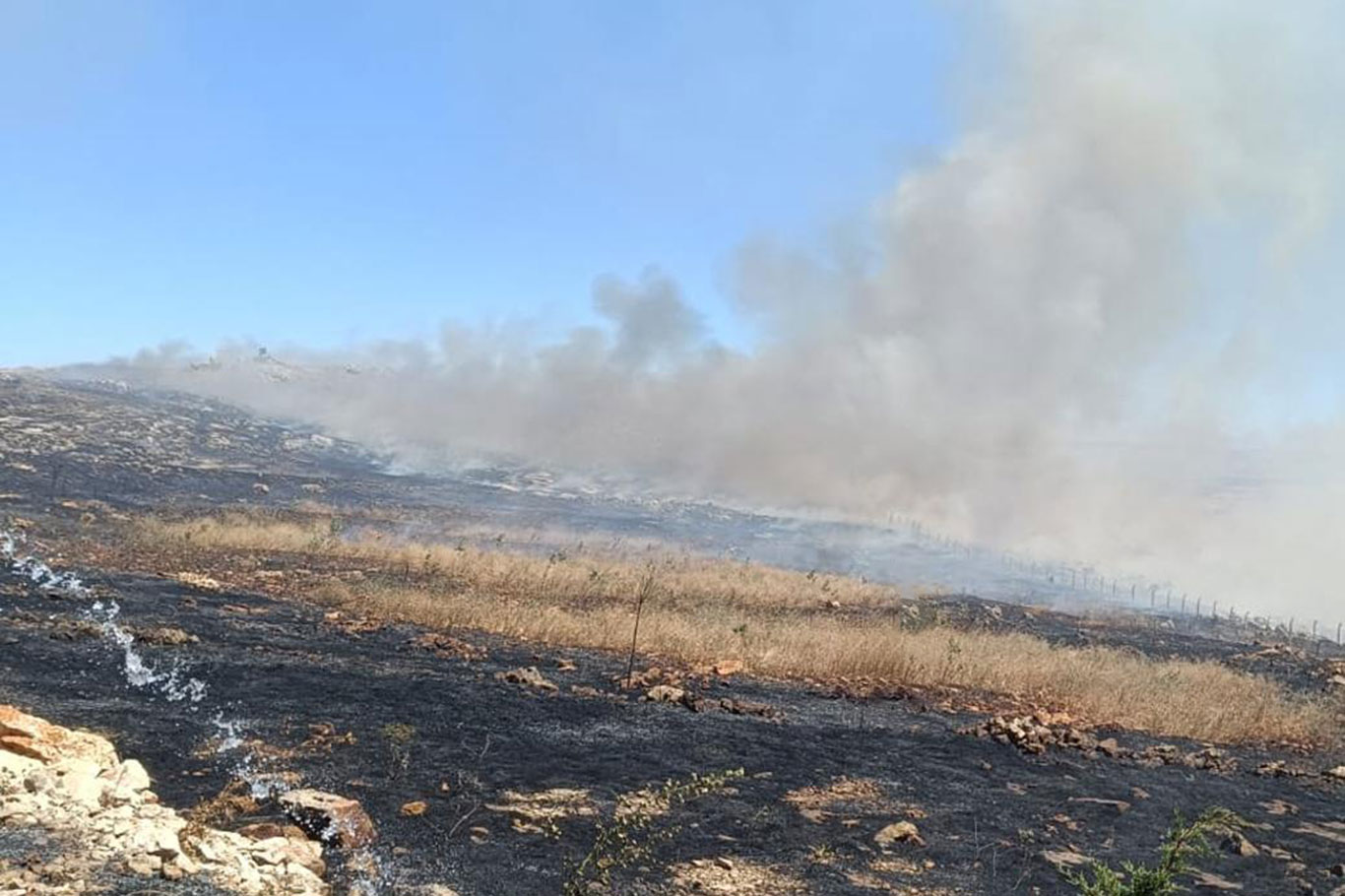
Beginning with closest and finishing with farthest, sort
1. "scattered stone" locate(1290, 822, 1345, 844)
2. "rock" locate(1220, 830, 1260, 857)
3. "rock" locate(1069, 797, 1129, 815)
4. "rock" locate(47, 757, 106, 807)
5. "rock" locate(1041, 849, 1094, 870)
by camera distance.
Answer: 1. "rock" locate(47, 757, 106, 807)
2. "rock" locate(1041, 849, 1094, 870)
3. "rock" locate(1220, 830, 1260, 857)
4. "scattered stone" locate(1290, 822, 1345, 844)
5. "rock" locate(1069, 797, 1129, 815)

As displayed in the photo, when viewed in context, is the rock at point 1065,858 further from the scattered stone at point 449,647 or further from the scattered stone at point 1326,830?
the scattered stone at point 449,647

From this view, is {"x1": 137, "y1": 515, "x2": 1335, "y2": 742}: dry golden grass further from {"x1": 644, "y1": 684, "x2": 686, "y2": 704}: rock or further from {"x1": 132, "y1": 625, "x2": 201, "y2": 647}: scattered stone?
{"x1": 132, "y1": 625, "x2": 201, "y2": 647}: scattered stone

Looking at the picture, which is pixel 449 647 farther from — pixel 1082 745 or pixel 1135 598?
pixel 1135 598

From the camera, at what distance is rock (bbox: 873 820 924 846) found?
6.04 meters

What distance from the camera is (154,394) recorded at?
55406mm

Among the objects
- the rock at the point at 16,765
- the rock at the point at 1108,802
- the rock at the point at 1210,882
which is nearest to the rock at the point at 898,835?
the rock at the point at 1210,882

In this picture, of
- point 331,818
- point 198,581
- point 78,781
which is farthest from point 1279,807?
point 198,581

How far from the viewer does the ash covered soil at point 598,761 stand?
549 centimetres

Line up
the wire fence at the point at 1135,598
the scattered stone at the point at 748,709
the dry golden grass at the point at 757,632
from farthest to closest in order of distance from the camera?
the wire fence at the point at 1135,598 < the dry golden grass at the point at 757,632 < the scattered stone at the point at 748,709

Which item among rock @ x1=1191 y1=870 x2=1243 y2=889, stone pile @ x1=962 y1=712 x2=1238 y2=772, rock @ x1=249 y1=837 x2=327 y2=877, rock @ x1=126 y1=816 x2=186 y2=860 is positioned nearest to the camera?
rock @ x1=126 y1=816 x2=186 y2=860

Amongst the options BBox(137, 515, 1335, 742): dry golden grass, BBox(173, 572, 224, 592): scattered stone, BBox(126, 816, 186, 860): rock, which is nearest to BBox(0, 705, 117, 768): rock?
BBox(126, 816, 186, 860): rock

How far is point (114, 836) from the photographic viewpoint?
4.39 m

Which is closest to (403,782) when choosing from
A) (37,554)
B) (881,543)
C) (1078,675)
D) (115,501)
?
(1078,675)

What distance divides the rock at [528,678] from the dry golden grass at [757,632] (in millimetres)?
2485
